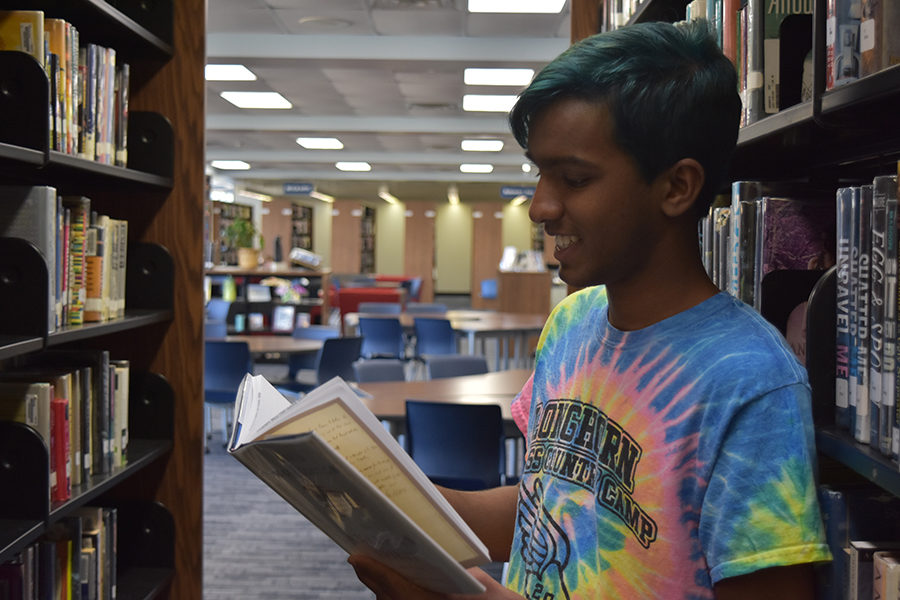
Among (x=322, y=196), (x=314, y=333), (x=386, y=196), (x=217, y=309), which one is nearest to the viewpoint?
(x=314, y=333)

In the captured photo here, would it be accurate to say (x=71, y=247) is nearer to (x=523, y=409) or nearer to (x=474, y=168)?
(x=523, y=409)

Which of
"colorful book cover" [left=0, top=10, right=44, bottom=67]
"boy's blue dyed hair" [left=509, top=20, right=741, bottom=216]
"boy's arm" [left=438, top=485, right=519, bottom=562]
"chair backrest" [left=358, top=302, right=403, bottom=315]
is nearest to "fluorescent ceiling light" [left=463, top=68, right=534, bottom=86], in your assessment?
"chair backrest" [left=358, top=302, right=403, bottom=315]

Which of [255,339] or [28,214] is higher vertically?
[28,214]

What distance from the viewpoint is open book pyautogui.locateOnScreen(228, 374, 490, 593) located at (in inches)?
32.9

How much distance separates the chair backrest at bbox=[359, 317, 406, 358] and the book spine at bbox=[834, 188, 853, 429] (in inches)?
255

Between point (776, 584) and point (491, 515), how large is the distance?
0.50m

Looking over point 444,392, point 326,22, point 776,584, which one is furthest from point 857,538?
point 326,22

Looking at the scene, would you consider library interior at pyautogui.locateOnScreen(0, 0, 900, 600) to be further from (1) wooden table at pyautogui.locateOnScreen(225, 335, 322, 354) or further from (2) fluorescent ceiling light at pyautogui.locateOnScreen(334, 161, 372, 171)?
(2) fluorescent ceiling light at pyautogui.locateOnScreen(334, 161, 372, 171)

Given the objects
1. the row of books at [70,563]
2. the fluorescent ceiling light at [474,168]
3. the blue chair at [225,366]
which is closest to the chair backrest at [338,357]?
the blue chair at [225,366]

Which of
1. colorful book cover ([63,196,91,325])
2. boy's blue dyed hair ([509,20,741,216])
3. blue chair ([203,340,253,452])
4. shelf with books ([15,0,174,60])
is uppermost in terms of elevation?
shelf with books ([15,0,174,60])

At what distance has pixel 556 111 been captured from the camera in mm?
944

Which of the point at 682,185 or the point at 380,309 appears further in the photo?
the point at 380,309

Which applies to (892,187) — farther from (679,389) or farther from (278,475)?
(278,475)

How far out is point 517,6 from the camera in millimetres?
6047
